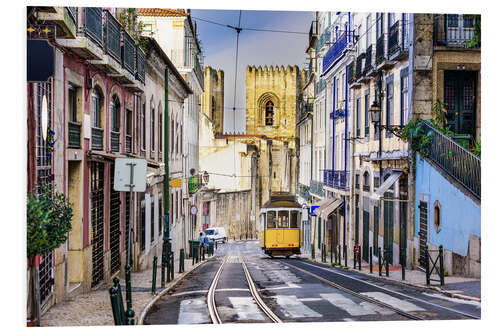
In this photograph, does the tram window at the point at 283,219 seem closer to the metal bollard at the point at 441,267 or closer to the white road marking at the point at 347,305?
the metal bollard at the point at 441,267

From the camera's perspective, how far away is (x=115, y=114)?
35.0 ft

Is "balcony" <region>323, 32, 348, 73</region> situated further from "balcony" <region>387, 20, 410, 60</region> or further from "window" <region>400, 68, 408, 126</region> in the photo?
"window" <region>400, 68, 408, 126</region>

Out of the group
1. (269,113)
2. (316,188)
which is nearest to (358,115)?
(269,113)

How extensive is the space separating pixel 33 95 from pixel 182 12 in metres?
3.40

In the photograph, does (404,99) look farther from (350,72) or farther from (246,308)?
(246,308)

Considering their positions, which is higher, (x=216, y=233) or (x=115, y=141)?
(x=115, y=141)

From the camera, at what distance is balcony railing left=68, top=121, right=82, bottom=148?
8.64 meters

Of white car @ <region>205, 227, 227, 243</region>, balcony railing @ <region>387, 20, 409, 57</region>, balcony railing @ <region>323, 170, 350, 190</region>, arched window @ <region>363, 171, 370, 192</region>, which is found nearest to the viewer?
balcony railing @ <region>387, 20, 409, 57</region>

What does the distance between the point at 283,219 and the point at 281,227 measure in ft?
0.89

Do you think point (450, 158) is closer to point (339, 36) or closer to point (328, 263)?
point (339, 36)

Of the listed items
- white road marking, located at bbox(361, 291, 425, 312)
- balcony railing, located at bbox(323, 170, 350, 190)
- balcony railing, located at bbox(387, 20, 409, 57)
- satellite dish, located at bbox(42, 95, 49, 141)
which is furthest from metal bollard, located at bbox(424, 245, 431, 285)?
satellite dish, located at bbox(42, 95, 49, 141)

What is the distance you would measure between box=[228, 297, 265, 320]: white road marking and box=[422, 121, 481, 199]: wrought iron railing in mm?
3747

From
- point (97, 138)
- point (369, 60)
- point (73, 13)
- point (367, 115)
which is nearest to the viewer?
point (73, 13)

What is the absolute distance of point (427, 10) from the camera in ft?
32.3
